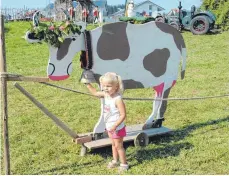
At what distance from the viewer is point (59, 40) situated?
3707mm

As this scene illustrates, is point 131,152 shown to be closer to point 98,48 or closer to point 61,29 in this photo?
point 98,48

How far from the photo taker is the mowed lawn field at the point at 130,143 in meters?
3.92

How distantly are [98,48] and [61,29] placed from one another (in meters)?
0.48

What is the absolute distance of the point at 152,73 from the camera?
4.51m

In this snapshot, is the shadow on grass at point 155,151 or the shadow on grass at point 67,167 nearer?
the shadow on grass at point 67,167

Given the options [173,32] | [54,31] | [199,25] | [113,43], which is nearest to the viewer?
[54,31]

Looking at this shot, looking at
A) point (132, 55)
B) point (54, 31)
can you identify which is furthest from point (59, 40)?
point (132, 55)

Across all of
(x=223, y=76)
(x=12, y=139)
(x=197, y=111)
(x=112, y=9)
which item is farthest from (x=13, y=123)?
(x=112, y=9)

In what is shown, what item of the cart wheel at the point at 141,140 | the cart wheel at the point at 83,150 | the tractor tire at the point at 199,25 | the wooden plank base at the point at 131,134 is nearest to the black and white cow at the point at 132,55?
the wooden plank base at the point at 131,134

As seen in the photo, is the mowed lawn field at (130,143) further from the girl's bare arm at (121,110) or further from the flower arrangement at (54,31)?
the flower arrangement at (54,31)

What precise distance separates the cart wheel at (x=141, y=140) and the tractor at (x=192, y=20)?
36.7ft

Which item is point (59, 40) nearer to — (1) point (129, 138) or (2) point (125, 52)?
(2) point (125, 52)

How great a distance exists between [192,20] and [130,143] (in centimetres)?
1136

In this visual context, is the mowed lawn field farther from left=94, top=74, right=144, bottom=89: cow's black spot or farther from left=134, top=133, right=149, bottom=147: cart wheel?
left=94, top=74, right=144, bottom=89: cow's black spot
